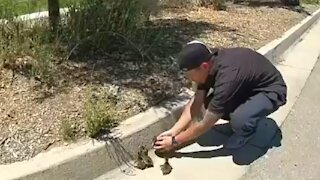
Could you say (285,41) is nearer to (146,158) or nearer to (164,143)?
(164,143)

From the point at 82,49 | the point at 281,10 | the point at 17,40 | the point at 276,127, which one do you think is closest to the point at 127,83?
the point at 82,49

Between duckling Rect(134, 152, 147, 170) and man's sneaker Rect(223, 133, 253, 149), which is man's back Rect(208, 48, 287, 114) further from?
duckling Rect(134, 152, 147, 170)

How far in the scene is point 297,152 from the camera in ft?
15.5

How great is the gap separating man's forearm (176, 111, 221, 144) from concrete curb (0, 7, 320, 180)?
314 mm

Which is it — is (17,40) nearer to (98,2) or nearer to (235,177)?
(98,2)

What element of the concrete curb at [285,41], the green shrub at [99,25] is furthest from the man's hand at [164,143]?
the concrete curb at [285,41]

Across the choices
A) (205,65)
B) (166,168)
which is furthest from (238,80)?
(166,168)

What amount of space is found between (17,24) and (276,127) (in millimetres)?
2639

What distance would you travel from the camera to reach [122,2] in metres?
6.19

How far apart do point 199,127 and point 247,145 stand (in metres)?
0.59

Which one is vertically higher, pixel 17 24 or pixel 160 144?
pixel 17 24

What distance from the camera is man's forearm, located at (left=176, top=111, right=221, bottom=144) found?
4.24m

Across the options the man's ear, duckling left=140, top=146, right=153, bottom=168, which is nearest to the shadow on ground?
duckling left=140, top=146, right=153, bottom=168

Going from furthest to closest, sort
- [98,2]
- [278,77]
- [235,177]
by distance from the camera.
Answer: [98,2] < [278,77] < [235,177]
